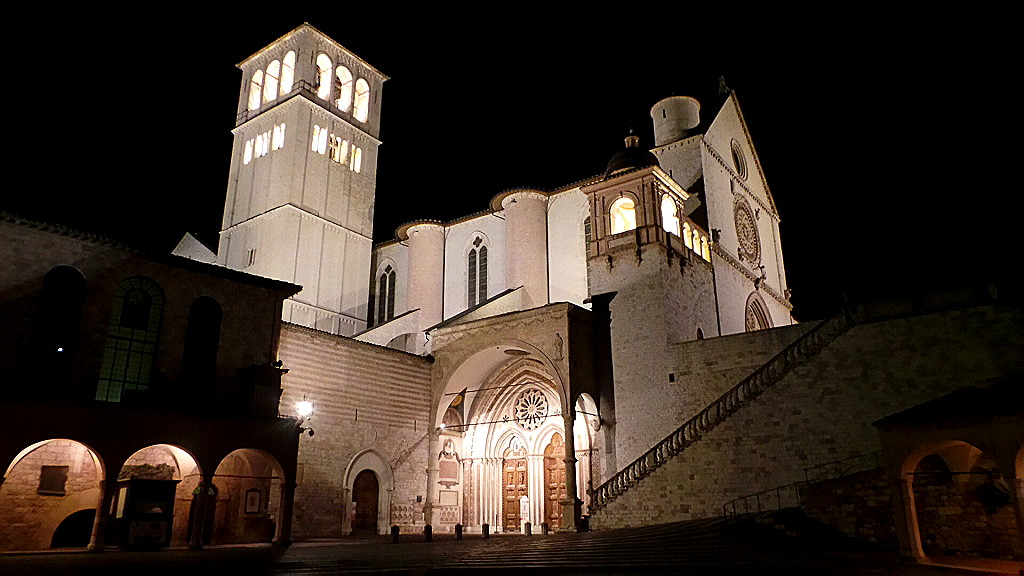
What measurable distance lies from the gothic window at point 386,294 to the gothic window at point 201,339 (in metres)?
16.1

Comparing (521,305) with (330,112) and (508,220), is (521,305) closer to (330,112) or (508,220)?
(508,220)

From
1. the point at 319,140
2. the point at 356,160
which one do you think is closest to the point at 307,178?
the point at 319,140

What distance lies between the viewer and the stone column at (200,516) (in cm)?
1410

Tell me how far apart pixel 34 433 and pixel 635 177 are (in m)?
16.7

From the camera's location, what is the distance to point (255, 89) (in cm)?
3559

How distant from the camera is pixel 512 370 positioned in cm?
2350

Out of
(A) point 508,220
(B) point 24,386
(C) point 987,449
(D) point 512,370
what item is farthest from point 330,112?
(C) point 987,449

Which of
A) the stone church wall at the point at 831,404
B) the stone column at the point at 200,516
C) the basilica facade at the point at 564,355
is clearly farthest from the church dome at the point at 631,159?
the stone column at the point at 200,516

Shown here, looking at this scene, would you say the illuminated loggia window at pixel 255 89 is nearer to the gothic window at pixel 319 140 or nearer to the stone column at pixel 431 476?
the gothic window at pixel 319 140

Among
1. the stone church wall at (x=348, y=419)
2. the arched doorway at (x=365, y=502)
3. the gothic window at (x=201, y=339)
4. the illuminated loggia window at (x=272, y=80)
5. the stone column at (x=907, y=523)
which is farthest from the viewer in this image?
the illuminated loggia window at (x=272, y=80)

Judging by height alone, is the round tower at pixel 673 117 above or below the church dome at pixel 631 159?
above

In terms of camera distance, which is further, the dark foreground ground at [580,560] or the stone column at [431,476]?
the stone column at [431,476]

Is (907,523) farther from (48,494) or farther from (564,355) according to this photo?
(48,494)

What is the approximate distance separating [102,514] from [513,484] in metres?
12.9
